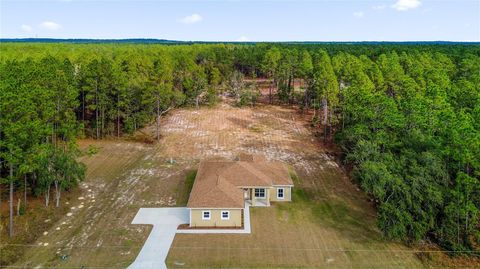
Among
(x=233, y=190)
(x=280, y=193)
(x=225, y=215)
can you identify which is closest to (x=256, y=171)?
(x=280, y=193)

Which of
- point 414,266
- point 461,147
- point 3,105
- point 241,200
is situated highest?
point 3,105

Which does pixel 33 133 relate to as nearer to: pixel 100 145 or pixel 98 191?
pixel 98 191

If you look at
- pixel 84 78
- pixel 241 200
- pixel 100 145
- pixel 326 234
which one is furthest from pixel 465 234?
pixel 84 78

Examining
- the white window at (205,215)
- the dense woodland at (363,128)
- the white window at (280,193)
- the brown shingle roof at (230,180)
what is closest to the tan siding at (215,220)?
the white window at (205,215)

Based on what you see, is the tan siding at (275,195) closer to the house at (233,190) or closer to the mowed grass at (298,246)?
the house at (233,190)

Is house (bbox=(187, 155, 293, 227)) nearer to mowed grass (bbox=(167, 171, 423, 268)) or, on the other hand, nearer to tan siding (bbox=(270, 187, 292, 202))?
tan siding (bbox=(270, 187, 292, 202))

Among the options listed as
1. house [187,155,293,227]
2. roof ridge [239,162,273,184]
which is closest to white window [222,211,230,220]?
house [187,155,293,227]
